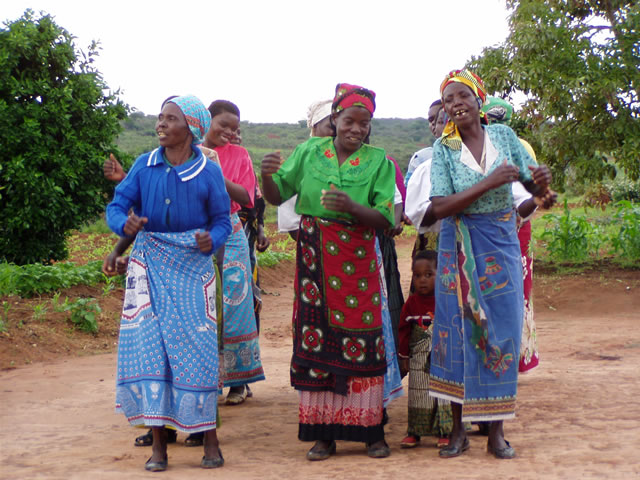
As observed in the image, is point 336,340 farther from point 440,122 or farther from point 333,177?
point 440,122

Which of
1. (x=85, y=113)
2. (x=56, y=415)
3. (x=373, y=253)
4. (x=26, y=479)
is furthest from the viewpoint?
(x=85, y=113)

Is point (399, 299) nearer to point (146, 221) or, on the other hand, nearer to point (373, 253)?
point (373, 253)

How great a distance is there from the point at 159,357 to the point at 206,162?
114 cm

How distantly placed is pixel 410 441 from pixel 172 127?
90.9 inches

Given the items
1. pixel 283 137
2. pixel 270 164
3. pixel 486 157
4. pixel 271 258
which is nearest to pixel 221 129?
pixel 270 164

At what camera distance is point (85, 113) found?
10547 mm


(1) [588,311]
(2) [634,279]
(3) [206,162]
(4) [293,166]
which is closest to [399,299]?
(4) [293,166]

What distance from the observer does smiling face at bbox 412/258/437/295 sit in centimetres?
467

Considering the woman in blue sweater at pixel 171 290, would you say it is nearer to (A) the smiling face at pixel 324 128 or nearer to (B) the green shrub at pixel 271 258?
(A) the smiling face at pixel 324 128

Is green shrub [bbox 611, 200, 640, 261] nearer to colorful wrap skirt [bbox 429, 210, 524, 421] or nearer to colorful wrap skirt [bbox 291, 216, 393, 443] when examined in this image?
colorful wrap skirt [bbox 429, 210, 524, 421]

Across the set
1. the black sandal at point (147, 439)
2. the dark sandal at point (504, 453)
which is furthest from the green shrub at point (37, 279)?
the dark sandal at point (504, 453)

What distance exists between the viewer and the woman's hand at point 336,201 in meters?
3.94

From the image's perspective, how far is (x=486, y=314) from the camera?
406 cm

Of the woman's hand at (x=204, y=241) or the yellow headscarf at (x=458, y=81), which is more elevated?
the yellow headscarf at (x=458, y=81)
